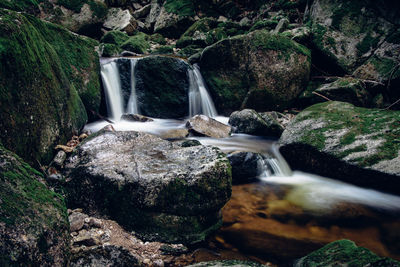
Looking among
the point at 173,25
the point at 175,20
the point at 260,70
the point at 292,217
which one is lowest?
the point at 292,217

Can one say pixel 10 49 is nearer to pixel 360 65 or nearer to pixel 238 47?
pixel 238 47

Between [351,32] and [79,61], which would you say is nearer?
[79,61]

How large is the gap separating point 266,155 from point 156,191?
3319 millimetres

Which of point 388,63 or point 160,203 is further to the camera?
A: point 388,63

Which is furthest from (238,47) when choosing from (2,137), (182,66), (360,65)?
(2,137)

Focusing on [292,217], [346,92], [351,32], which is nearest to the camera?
[292,217]

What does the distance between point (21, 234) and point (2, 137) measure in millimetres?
1404

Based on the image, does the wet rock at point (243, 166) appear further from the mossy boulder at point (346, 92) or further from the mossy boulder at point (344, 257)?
the mossy boulder at point (346, 92)

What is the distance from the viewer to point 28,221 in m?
1.56

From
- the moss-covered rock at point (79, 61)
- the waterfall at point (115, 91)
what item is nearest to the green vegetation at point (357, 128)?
the moss-covered rock at point (79, 61)

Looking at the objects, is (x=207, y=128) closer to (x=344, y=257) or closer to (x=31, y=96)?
(x=31, y=96)

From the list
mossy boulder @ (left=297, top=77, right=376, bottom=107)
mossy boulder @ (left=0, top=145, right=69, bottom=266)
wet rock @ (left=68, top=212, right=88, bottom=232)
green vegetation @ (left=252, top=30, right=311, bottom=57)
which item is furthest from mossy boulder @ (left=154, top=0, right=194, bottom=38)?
mossy boulder @ (left=0, top=145, right=69, bottom=266)

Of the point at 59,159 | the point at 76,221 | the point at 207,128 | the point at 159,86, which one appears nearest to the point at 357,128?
the point at 207,128

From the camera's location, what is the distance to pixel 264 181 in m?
4.77
